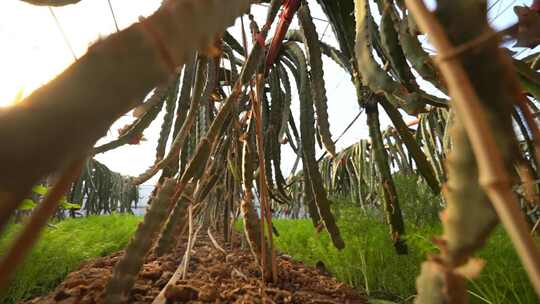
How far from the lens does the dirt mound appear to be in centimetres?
62

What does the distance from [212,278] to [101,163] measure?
200 inches

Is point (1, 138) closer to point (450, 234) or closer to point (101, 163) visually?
point (450, 234)

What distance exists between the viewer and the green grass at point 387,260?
2.90 feet

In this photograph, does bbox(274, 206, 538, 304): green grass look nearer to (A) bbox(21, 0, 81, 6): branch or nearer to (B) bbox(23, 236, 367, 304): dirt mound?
(B) bbox(23, 236, 367, 304): dirt mound

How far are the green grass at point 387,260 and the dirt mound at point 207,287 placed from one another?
22 cm

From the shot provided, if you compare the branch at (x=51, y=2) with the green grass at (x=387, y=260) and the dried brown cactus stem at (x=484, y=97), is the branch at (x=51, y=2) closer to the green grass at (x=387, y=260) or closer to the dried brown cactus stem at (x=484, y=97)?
the dried brown cactus stem at (x=484, y=97)

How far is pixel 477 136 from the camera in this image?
134mm

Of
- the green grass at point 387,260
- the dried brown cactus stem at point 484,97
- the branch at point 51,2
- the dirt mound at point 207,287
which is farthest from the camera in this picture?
the green grass at point 387,260

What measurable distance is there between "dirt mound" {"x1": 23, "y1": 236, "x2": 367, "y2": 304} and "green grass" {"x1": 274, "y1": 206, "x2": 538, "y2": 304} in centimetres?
22

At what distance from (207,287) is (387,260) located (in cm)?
71

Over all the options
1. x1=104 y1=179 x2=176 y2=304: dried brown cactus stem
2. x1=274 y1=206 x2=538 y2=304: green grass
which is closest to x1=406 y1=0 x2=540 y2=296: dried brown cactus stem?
x1=104 y1=179 x2=176 y2=304: dried brown cactus stem

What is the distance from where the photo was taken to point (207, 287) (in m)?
0.66

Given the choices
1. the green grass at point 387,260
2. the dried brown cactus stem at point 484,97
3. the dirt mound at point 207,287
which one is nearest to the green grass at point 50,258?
the dirt mound at point 207,287

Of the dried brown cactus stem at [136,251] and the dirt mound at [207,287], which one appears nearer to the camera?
the dried brown cactus stem at [136,251]
